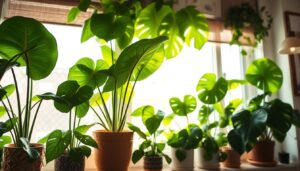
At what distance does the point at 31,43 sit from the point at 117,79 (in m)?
0.44

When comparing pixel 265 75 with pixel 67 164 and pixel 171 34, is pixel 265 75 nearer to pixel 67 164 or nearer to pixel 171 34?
pixel 171 34

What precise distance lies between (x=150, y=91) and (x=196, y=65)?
483 millimetres

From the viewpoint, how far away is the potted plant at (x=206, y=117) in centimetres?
174

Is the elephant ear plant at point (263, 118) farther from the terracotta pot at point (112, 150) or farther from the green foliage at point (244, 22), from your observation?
the terracotta pot at point (112, 150)

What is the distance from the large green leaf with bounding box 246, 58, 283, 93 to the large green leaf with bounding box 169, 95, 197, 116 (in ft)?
1.72

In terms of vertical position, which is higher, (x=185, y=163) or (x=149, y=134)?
(x=149, y=134)

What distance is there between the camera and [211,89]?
1.79 m

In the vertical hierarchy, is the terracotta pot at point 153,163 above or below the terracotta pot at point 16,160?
below

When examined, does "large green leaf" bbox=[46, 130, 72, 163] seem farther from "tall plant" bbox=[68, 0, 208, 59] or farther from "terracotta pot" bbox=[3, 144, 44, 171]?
"tall plant" bbox=[68, 0, 208, 59]

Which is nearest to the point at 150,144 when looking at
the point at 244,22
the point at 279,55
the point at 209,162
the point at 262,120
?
the point at 209,162

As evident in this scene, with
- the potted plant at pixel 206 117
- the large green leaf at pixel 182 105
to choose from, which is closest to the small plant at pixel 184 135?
the large green leaf at pixel 182 105

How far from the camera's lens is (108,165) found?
1.41 m

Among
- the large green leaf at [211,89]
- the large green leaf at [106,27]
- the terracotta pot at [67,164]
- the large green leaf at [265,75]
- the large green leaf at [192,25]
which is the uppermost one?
the large green leaf at [192,25]

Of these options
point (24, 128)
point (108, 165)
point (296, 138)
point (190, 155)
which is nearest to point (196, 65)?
point (190, 155)
